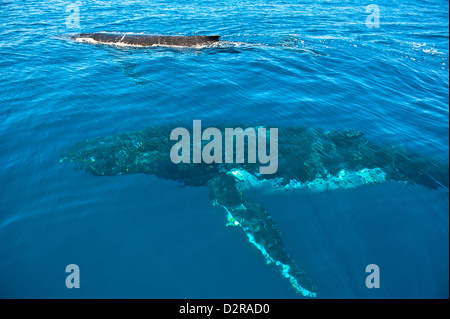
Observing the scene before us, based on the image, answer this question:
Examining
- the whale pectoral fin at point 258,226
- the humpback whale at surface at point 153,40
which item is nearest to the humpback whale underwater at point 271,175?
the whale pectoral fin at point 258,226

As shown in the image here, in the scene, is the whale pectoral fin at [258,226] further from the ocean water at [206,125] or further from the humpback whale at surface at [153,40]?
the humpback whale at surface at [153,40]

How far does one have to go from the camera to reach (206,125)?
39.2ft

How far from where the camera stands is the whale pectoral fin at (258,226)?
7012 millimetres

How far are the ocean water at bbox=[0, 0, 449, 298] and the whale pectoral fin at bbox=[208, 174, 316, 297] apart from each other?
230 mm

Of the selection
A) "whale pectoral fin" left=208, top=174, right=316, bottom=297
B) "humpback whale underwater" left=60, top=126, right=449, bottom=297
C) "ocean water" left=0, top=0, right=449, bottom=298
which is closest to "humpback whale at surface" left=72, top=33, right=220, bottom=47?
"ocean water" left=0, top=0, right=449, bottom=298

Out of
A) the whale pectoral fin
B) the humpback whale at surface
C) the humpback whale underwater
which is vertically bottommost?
the whale pectoral fin

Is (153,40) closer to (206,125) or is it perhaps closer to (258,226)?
(206,125)

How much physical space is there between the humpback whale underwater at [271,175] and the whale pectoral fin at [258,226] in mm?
27

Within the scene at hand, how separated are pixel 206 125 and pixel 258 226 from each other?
5206 millimetres

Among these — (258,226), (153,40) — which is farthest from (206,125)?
(153,40)

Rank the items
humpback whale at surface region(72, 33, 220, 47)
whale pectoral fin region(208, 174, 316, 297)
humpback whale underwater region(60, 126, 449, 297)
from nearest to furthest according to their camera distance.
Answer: whale pectoral fin region(208, 174, 316, 297) → humpback whale underwater region(60, 126, 449, 297) → humpback whale at surface region(72, 33, 220, 47)

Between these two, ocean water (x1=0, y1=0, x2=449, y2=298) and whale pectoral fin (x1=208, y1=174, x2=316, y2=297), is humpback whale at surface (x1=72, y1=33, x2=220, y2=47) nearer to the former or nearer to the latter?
ocean water (x1=0, y1=0, x2=449, y2=298)

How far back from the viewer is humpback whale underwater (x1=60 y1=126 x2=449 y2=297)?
8.82 metres
